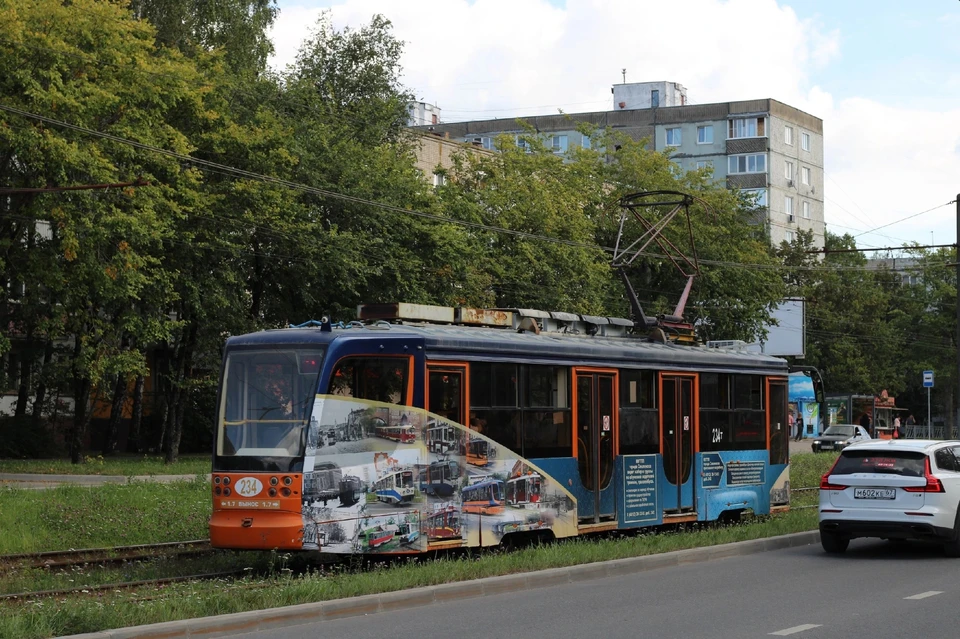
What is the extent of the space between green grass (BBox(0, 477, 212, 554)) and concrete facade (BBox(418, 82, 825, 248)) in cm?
6632

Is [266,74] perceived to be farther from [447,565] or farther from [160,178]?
[447,565]

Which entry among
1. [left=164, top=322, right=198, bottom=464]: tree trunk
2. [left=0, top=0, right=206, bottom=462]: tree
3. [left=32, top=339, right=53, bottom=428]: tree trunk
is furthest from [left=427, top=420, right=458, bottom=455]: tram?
[left=32, top=339, right=53, bottom=428]: tree trunk

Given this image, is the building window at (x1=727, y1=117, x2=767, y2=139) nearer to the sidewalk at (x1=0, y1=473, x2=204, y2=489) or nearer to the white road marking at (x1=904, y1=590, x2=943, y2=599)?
the sidewalk at (x1=0, y1=473, x2=204, y2=489)

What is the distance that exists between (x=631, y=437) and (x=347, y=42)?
35.4m

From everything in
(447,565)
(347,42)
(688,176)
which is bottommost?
(447,565)

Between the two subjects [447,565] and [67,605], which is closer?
[67,605]

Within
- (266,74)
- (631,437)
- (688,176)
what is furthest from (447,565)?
(688,176)

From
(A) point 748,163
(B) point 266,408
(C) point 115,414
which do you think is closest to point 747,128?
(A) point 748,163

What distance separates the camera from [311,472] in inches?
555

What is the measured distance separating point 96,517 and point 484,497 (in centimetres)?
755

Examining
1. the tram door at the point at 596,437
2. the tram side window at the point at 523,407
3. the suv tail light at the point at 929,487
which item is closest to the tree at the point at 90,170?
the tram door at the point at 596,437

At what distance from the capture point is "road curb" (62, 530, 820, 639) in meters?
9.93

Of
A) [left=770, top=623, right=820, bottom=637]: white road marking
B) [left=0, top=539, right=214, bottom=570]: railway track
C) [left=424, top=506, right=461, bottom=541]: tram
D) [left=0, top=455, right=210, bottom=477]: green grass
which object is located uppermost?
[left=424, top=506, right=461, bottom=541]: tram

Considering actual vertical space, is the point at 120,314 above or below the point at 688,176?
below
